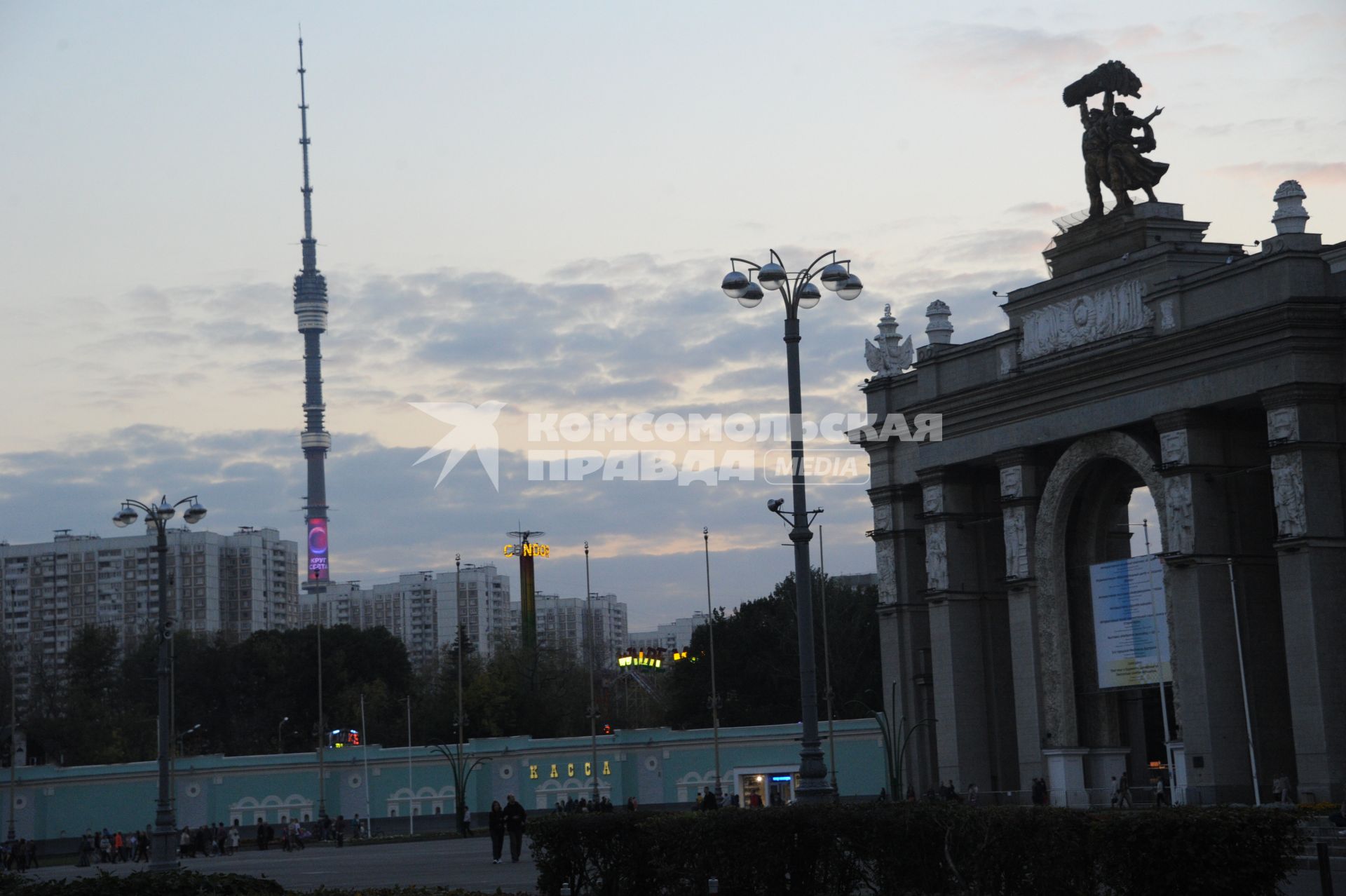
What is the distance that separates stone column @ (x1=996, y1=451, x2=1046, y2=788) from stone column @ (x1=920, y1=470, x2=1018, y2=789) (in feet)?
6.41

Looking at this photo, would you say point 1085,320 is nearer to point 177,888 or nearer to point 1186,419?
point 1186,419

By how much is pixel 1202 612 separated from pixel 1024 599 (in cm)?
564

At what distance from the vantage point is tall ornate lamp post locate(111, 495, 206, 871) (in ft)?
101

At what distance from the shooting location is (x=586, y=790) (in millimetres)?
67000

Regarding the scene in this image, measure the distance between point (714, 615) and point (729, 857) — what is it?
7318 cm

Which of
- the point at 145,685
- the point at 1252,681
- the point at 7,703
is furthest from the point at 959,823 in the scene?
the point at 7,703

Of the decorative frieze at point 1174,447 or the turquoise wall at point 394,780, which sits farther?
the turquoise wall at point 394,780

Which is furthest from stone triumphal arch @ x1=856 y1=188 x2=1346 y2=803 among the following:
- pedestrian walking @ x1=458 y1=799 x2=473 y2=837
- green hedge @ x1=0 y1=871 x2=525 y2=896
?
green hedge @ x1=0 y1=871 x2=525 y2=896

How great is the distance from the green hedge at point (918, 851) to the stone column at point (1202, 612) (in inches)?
763

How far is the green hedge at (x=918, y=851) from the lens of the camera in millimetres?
13562

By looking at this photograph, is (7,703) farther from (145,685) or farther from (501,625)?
(501,625)

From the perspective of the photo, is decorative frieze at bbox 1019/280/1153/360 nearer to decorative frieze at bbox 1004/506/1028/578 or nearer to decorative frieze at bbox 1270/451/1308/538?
decorative frieze at bbox 1004/506/1028/578

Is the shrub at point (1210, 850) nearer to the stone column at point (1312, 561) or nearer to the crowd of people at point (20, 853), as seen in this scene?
the stone column at point (1312, 561)

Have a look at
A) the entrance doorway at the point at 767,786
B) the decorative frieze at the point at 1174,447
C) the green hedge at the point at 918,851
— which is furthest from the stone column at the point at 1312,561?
the entrance doorway at the point at 767,786
